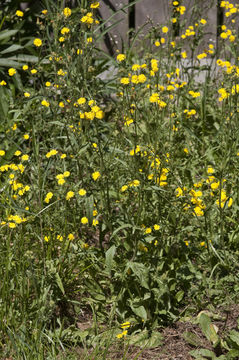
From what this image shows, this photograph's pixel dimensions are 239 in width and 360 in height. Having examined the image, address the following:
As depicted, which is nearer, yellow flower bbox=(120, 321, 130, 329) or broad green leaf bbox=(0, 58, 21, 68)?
yellow flower bbox=(120, 321, 130, 329)

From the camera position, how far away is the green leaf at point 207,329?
2236mm

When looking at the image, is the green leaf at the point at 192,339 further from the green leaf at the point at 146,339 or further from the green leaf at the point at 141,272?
the green leaf at the point at 141,272

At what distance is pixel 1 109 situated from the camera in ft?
11.8

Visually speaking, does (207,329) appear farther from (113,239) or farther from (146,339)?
(113,239)

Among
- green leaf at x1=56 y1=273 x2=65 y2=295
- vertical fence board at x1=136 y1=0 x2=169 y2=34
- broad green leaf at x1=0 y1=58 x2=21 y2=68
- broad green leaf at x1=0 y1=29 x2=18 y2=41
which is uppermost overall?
broad green leaf at x1=0 y1=29 x2=18 y2=41

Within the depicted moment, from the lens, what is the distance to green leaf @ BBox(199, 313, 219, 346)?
2236 millimetres

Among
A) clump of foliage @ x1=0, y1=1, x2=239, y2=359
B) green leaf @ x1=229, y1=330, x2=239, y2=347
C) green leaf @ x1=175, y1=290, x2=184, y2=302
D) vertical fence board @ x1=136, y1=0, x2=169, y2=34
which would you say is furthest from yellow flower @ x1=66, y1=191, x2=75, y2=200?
vertical fence board @ x1=136, y1=0, x2=169, y2=34

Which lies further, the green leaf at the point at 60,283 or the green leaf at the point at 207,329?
the green leaf at the point at 60,283

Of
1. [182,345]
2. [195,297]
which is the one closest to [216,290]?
[195,297]

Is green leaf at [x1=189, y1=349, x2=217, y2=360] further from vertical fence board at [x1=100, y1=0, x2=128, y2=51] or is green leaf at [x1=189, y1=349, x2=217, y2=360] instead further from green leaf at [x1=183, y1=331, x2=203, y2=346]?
vertical fence board at [x1=100, y1=0, x2=128, y2=51]

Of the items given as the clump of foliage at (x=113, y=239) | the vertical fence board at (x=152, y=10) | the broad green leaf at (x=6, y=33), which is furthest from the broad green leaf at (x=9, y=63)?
the vertical fence board at (x=152, y=10)

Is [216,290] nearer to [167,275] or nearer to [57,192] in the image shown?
[167,275]

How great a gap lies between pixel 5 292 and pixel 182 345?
2.57ft

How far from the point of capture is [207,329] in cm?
224
